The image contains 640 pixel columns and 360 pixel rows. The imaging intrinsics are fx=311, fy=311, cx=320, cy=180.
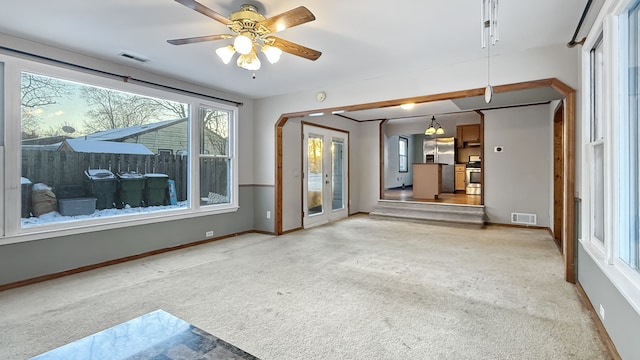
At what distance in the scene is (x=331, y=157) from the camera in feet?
23.2

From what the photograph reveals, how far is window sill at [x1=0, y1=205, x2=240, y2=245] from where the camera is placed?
125 inches

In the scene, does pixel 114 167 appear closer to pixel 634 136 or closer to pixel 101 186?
pixel 101 186

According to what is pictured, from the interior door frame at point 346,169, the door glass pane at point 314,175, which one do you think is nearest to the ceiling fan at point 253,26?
the interior door frame at point 346,169

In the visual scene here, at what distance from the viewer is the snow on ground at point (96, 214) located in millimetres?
3299

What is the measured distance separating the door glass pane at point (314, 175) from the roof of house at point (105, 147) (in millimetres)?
3028

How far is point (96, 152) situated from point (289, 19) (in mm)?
3098

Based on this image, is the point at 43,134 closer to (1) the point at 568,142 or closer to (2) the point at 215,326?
(2) the point at 215,326

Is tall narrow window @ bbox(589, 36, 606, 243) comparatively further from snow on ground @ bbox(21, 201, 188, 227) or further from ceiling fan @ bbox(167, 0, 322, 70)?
snow on ground @ bbox(21, 201, 188, 227)

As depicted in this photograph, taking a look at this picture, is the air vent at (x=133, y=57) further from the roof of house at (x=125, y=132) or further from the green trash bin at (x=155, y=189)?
the green trash bin at (x=155, y=189)

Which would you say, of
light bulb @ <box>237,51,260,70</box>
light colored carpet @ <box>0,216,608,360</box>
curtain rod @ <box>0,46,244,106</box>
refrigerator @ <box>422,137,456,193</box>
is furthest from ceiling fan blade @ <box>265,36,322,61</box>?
refrigerator @ <box>422,137,456,193</box>

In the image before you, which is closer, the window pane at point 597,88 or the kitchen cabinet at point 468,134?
the window pane at point 597,88

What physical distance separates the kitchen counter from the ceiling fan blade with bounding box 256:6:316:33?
266 inches

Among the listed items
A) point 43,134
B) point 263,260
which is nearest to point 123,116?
point 43,134

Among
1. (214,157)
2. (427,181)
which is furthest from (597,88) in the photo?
(427,181)
